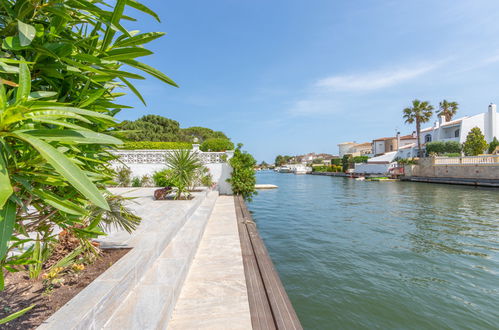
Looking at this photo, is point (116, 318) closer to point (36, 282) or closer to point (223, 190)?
point (36, 282)

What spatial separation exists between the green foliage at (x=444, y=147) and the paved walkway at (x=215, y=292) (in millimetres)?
36959

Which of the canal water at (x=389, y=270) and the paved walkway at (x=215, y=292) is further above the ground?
the paved walkway at (x=215, y=292)

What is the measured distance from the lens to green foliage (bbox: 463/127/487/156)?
2789 cm

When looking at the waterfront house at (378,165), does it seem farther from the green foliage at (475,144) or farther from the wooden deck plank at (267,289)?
the wooden deck plank at (267,289)

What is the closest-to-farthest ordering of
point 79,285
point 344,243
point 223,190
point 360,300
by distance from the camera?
1. point 79,285
2. point 360,300
3. point 344,243
4. point 223,190

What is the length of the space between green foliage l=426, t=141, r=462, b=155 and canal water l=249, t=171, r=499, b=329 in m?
28.7

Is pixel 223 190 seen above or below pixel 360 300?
above

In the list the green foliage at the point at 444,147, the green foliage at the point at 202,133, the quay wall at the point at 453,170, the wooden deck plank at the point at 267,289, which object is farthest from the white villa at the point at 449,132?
the wooden deck plank at the point at 267,289

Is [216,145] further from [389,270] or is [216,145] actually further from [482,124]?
[482,124]

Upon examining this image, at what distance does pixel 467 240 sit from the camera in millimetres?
6348

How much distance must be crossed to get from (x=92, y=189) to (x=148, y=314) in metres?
1.62

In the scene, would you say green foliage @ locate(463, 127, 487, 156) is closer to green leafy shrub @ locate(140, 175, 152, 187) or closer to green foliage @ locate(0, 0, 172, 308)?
green leafy shrub @ locate(140, 175, 152, 187)

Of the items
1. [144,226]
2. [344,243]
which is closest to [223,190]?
[344,243]

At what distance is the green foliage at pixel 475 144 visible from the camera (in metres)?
27.9
